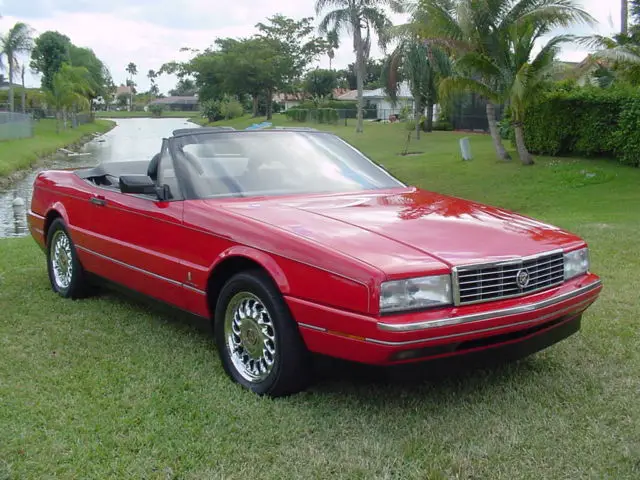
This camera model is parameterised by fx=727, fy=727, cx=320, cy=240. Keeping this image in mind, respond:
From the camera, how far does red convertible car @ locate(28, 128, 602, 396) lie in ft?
11.3

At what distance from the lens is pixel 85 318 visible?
5.63 metres

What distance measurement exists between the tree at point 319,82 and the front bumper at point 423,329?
79409 millimetres

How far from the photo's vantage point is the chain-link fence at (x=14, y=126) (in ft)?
119

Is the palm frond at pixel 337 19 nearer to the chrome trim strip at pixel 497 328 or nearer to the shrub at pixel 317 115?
the shrub at pixel 317 115

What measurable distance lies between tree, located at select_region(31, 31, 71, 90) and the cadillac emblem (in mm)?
73316

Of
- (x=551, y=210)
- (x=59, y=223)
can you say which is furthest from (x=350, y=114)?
(x=59, y=223)

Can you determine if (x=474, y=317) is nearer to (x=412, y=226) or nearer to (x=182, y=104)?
(x=412, y=226)

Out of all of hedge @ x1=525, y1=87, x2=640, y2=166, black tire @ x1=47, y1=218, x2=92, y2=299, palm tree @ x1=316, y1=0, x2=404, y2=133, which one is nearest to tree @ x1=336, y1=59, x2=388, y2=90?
palm tree @ x1=316, y1=0, x2=404, y2=133

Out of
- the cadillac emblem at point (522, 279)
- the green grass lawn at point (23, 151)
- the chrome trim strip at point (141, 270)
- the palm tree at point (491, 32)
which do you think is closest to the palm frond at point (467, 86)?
the palm tree at point (491, 32)

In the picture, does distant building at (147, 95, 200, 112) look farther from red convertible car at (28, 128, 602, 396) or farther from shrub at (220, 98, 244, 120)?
red convertible car at (28, 128, 602, 396)

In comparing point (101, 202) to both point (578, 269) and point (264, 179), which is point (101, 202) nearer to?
point (264, 179)

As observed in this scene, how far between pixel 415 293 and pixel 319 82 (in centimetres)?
8073

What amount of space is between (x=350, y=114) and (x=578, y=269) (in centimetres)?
6273

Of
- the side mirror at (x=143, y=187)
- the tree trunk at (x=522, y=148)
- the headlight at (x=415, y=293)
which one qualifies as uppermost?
the tree trunk at (x=522, y=148)
